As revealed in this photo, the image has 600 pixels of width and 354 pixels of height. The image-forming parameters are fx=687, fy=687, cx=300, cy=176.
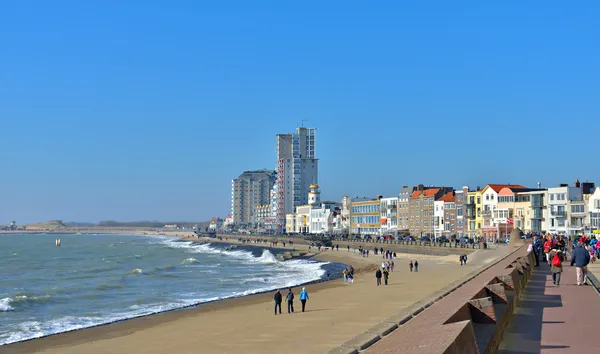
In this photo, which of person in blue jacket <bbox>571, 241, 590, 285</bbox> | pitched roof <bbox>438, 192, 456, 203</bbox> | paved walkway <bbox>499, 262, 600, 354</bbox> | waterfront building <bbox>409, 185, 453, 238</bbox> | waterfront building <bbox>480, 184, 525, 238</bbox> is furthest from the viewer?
waterfront building <bbox>409, 185, 453, 238</bbox>

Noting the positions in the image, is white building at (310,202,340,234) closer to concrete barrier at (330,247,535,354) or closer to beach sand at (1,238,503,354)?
beach sand at (1,238,503,354)

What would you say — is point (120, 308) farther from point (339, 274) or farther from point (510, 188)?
point (510, 188)

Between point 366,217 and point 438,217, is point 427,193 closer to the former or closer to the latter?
point 438,217

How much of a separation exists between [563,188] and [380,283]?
4328 centimetres

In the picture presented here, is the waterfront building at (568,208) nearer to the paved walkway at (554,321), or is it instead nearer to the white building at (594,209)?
the white building at (594,209)

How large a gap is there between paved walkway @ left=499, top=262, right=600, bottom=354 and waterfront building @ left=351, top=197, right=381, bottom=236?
362ft

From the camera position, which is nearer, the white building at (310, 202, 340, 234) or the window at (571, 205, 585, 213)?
the window at (571, 205, 585, 213)

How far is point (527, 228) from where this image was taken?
8862cm

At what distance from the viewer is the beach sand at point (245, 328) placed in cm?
2434

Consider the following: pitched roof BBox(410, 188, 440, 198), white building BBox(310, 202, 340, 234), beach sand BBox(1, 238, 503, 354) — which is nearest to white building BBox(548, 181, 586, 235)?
pitched roof BBox(410, 188, 440, 198)

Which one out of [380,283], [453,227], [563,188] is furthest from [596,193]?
[380,283]

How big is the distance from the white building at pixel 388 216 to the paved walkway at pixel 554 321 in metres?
102

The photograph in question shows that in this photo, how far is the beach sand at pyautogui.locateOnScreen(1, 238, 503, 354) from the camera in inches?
958

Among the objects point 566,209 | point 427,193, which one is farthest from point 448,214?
point 566,209
